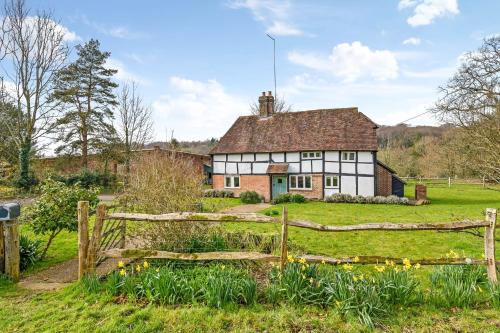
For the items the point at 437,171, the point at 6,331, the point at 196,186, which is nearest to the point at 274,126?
the point at 196,186

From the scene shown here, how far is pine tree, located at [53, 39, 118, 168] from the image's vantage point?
89.9 ft

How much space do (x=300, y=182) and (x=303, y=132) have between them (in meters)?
4.18

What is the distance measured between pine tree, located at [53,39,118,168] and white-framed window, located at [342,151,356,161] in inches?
897

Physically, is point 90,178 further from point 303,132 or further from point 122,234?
point 122,234

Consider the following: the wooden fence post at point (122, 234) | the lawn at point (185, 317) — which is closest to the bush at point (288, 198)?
the wooden fence post at point (122, 234)

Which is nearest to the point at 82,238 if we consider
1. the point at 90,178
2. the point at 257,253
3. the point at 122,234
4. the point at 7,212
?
the point at 7,212

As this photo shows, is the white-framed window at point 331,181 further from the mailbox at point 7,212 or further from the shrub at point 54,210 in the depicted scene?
the mailbox at point 7,212

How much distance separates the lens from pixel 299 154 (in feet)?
73.9

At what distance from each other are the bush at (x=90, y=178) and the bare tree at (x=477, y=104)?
28.0 metres

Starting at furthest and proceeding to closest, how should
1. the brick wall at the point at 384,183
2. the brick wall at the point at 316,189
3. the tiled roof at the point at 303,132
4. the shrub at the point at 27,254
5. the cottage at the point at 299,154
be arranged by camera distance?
the brick wall at the point at 316,189
the brick wall at the point at 384,183
the tiled roof at the point at 303,132
the cottage at the point at 299,154
the shrub at the point at 27,254

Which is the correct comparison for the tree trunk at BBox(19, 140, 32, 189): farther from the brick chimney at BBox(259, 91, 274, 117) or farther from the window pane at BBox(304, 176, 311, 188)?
the window pane at BBox(304, 176, 311, 188)

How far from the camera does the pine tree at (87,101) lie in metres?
27.4

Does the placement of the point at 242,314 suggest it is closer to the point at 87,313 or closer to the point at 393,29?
the point at 87,313

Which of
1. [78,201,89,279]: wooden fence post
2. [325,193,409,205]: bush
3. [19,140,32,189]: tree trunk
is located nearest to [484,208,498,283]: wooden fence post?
[78,201,89,279]: wooden fence post
